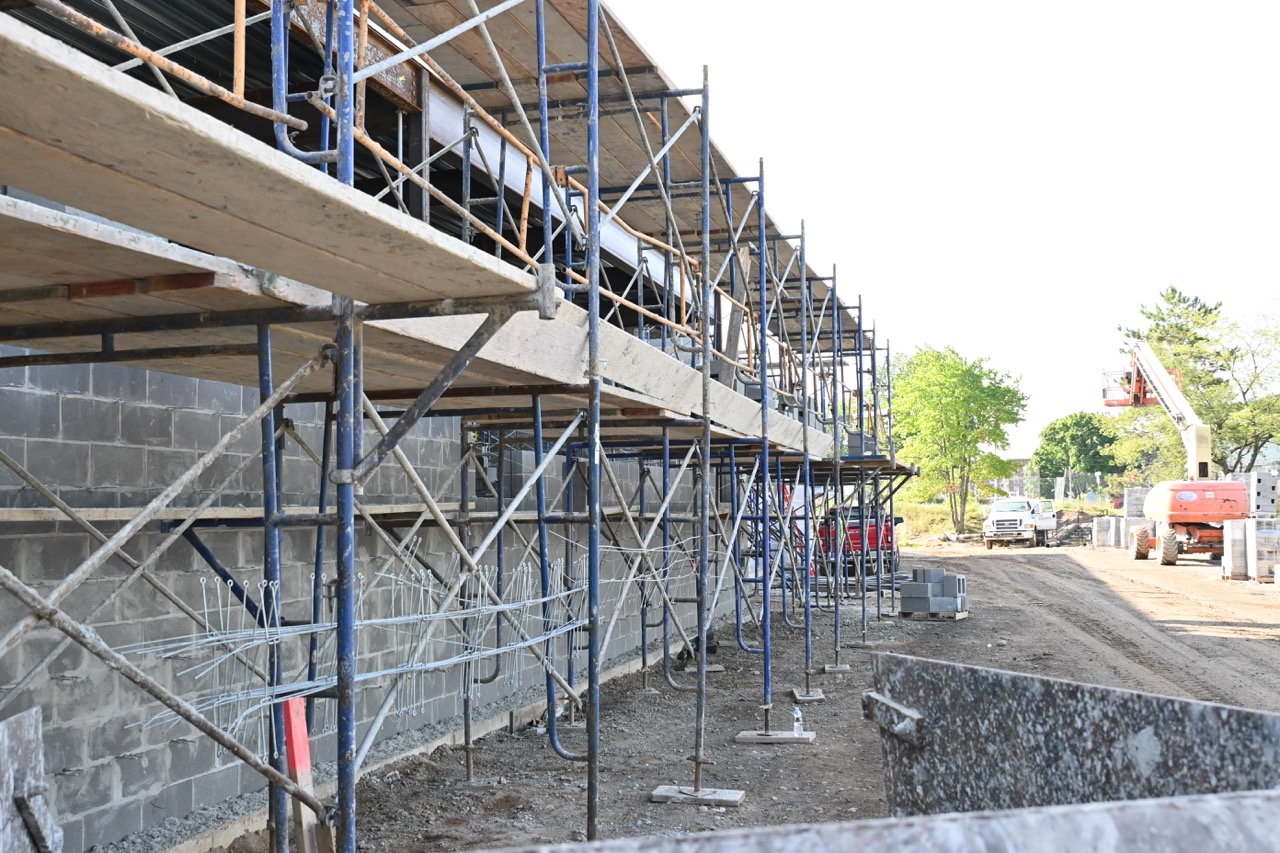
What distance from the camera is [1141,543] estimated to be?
31.5 metres

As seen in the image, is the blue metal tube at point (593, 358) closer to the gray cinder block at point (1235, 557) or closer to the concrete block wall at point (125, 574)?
the concrete block wall at point (125, 574)

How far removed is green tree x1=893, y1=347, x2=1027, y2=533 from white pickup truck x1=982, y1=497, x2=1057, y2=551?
985 cm

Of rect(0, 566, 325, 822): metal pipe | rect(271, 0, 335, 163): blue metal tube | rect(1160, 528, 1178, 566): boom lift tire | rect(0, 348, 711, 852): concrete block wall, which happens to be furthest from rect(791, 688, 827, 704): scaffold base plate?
rect(1160, 528, 1178, 566): boom lift tire

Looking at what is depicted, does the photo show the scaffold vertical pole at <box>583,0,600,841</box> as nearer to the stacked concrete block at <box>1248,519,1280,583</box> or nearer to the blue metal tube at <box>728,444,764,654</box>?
the blue metal tube at <box>728,444,764,654</box>

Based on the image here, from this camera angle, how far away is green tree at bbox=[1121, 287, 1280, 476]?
1891 inches

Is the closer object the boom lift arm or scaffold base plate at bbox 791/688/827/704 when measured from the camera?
scaffold base plate at bbox 791/688/827/704

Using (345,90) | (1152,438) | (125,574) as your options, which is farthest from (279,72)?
(1152,438)

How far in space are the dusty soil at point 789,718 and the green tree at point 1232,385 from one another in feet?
93.8

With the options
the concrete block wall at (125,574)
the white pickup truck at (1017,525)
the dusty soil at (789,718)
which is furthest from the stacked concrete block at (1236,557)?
the concrete block wall at (125,574)

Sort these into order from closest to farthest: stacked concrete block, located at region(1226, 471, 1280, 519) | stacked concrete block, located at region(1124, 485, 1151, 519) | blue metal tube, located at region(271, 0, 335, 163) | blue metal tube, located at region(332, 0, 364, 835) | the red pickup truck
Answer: blue metal tube, located at region(332, 0, 364, 835)
blue metal tube, located at region(271, 0, 335, 163)
the red pickup truck
stacked concrete block, located at region(1226, 471, 1280, 519)
stacked concrete block, located at region(1124, 485, 1151, 519)

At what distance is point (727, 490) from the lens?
20.8 meters

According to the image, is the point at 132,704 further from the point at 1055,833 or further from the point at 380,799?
the point at 1055,833

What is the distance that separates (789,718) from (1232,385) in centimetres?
4637

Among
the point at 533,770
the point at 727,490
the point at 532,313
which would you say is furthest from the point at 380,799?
the point at 727,490
